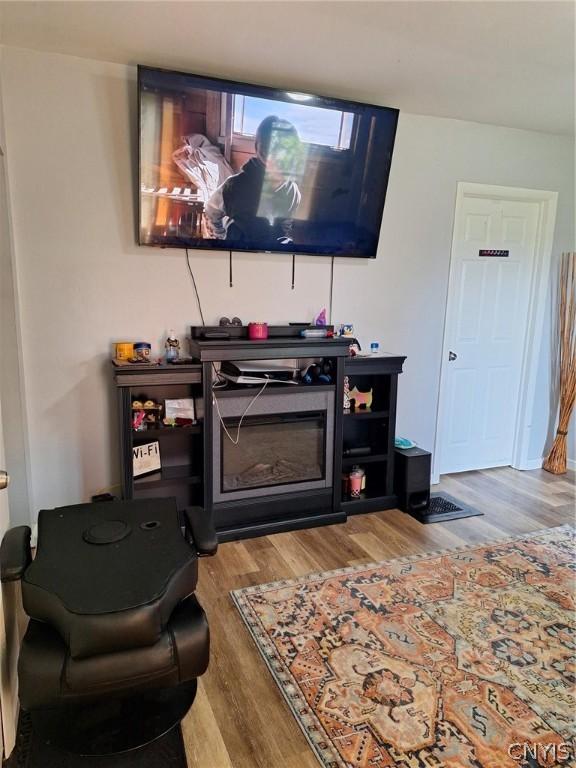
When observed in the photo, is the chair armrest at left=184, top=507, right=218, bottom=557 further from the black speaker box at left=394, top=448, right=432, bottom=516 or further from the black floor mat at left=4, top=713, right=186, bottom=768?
the black speaker box at left=394, top=448, right=432, bottom=516

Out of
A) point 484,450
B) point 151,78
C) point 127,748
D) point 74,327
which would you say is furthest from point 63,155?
point 484,450

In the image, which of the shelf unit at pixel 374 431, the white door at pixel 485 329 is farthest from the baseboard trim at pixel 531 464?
the shelf unit at pixel 374 431

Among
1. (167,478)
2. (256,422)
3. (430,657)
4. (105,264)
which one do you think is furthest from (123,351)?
(430,657)

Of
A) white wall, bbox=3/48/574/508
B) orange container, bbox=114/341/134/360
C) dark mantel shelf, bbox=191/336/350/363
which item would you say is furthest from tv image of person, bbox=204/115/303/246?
orange container, bbox=114/341/134/360

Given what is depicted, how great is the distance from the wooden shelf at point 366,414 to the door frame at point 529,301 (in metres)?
0.71

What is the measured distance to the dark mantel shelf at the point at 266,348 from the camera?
273 cm

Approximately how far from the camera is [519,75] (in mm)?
2711

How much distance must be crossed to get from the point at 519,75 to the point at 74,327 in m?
2.78

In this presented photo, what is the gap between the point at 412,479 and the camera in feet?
11.0

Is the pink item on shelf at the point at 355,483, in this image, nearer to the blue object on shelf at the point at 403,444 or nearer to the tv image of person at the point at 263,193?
the blue object on shelf at the point at 403,444

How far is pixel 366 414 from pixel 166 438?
129cm

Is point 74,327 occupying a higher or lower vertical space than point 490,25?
lower

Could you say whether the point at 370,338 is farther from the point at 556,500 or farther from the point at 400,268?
the point at 556,500

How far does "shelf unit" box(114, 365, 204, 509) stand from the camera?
2.63 metres
